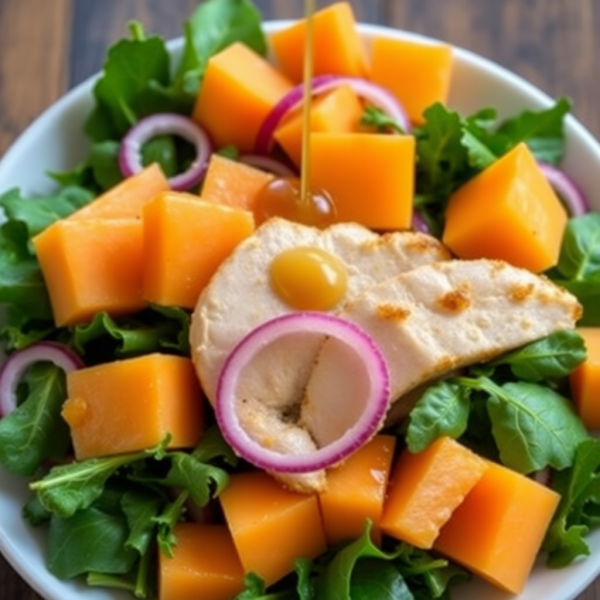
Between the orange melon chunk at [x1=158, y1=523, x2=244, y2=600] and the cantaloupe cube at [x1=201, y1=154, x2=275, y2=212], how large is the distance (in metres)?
0.82

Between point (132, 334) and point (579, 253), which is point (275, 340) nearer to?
point (132, 334)

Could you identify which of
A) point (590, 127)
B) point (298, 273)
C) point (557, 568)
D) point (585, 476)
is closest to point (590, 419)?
point (585, 476)

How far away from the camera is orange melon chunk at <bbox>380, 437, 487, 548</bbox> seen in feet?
8.26

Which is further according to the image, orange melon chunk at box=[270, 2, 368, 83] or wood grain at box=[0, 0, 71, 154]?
wood grain at box=[0, 0, 71, 154]

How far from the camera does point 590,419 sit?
2791 millimetres

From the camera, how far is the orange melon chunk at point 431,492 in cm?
252

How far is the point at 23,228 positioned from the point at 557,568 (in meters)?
1.47

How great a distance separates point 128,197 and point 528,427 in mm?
1108

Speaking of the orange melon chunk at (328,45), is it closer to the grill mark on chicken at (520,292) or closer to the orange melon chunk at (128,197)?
the orange melon chunk at (128,197)

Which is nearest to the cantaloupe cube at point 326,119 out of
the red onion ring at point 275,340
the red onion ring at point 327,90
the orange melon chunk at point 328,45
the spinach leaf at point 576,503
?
the red onion ring at point 327,90

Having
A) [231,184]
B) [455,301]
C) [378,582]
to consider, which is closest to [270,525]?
[378,582]

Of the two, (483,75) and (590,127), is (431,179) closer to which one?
(483,75)

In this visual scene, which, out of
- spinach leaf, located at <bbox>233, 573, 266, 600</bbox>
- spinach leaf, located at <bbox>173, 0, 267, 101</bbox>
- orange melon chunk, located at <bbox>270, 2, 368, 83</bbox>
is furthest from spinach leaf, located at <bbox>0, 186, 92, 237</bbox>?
spinach leaf, located at <bbox>233, 573, 266, 600</bbox>

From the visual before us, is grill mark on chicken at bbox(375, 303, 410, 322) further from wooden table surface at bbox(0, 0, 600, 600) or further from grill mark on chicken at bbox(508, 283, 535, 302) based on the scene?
wooden table surface at bbox(0, 0, 600, 600)
